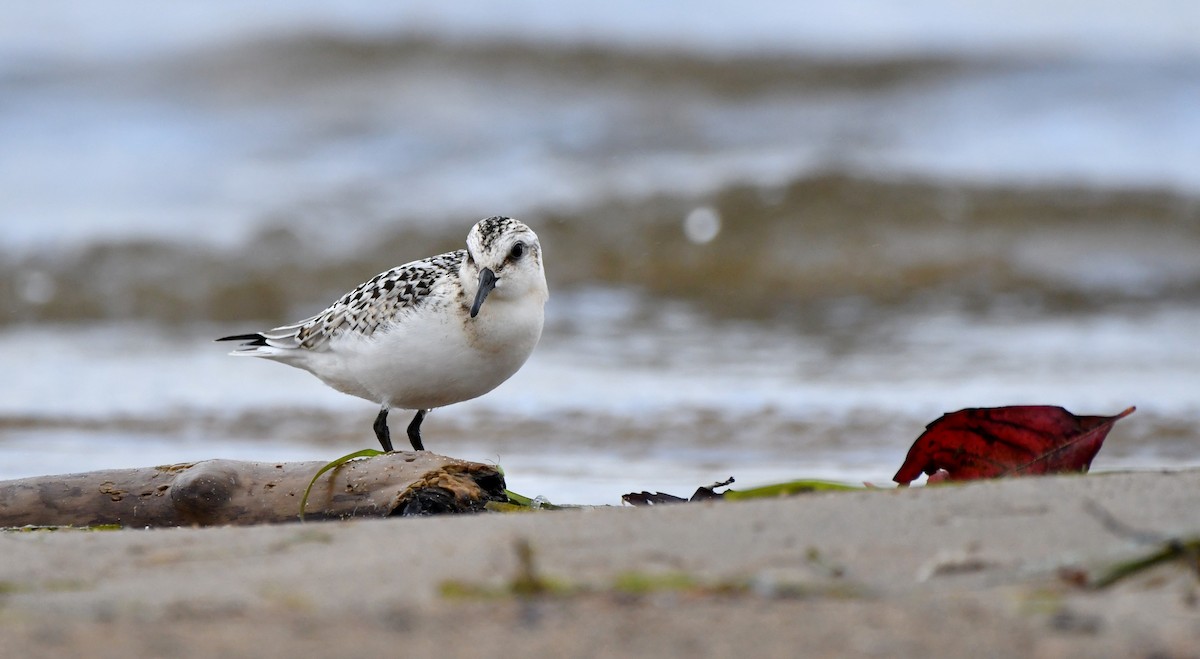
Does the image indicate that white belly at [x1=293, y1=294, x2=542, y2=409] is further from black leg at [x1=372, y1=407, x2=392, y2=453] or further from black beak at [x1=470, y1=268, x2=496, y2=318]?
black leg at [x1=372, y1=407, x2=392, y2=453]

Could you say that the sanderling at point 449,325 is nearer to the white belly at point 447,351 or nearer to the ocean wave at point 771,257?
the white belly at point 447,351

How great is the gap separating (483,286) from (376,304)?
0.53m

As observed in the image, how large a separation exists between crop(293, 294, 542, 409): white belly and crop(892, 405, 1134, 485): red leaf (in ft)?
5.43

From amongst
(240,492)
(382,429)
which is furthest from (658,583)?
(382,429)

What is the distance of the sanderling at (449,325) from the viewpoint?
177 inches

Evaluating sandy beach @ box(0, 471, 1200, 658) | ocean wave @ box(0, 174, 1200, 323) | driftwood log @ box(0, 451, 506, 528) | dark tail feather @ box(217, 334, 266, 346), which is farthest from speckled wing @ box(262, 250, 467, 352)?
ocean wave @ box(0, 174, 1200, 323)

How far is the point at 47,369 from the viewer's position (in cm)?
784

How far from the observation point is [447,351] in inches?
177

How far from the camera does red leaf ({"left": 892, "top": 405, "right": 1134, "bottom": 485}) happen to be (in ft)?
10.8

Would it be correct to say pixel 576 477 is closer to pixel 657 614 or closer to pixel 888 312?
pixel 657 614

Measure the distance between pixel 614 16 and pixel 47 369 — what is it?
8.85m

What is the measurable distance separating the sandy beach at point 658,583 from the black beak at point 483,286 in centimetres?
155

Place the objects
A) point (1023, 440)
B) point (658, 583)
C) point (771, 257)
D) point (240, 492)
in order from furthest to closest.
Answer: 1. point (771, 257)
2. point (240, 492)
3. point (1023, 440)
4. point (658, 583)

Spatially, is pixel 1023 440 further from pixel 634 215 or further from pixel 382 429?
pixel 634 215
